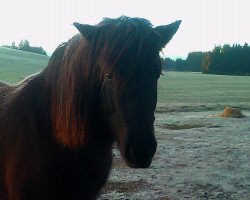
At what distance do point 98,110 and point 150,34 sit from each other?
2.03ft

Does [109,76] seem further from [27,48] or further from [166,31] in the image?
[27,48]

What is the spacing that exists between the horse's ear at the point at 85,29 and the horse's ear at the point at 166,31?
0.48 metres

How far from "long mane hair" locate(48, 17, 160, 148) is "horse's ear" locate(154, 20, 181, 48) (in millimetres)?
98

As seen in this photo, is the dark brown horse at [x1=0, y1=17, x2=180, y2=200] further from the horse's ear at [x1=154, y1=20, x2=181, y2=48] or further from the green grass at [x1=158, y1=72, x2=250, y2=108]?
the green grass at [x1=158, y1=72, x2=250, y2=108]

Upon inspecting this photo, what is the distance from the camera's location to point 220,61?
7081cm

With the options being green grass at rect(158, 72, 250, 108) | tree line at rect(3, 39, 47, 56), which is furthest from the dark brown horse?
tree line at rect(3, 39, 47, 56)

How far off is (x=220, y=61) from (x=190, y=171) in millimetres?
65890

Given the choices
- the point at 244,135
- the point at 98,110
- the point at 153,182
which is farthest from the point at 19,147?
the point at 244,135

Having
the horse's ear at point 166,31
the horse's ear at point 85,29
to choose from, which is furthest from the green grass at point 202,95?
the horse's ear at point 85,29

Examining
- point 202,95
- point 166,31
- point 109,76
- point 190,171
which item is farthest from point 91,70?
point 202,95

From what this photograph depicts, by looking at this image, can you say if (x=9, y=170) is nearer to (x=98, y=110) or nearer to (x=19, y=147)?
(x=19, y=147)

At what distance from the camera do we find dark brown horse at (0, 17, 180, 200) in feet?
7.57

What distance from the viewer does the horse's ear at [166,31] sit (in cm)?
265

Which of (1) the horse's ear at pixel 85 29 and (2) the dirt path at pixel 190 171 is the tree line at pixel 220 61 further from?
(1) the horse's ear at pixel 85 29
